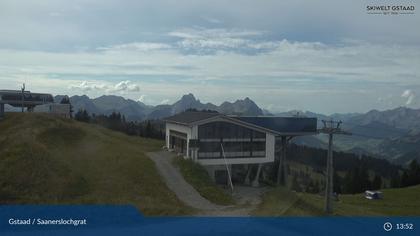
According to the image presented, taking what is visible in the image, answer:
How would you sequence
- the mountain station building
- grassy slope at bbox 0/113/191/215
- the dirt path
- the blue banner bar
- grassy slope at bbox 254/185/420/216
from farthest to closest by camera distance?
the mountain station building < grassy slope at bbox 0/113/191/215 < grassy slope at bbox 254/185/420/216 < the dirt path < the blue banner bar

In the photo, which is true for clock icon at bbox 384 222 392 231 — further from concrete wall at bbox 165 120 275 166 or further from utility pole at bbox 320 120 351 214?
concrete wall at bbox 165 120 275 166

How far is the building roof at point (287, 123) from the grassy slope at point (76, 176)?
10319 millimetres

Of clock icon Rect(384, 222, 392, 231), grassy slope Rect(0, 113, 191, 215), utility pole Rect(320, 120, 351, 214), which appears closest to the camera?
clock icon Rect(384, 222, 392, 231)

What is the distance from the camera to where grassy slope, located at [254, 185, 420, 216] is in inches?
764

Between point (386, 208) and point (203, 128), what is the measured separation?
1832 cm

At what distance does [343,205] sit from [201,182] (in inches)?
478

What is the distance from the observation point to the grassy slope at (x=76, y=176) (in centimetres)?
1989

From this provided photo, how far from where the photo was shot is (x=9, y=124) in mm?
35656

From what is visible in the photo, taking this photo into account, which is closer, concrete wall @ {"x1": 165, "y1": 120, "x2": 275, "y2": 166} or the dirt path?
the dirt path

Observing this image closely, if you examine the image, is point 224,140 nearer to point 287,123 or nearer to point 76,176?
point 287,123

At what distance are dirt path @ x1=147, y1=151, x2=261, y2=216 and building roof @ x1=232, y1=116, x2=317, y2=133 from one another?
6225mm

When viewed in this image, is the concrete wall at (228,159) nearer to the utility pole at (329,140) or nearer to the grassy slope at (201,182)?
the grassy slope at (201,182)

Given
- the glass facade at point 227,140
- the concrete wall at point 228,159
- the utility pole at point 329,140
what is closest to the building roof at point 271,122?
the concrete wall at point 228,159

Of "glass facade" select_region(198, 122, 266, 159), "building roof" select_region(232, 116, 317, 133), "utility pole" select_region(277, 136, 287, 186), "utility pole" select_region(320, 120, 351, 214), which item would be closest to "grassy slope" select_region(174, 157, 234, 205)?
"glass facade" select_region(198, 122, 266, 159)
